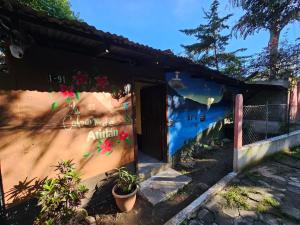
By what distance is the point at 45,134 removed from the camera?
2705 millimetres

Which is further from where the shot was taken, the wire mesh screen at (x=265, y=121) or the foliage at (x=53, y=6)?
the wire mesh screen at (x=265, y=121)

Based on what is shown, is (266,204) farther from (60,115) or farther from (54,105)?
(54,105)

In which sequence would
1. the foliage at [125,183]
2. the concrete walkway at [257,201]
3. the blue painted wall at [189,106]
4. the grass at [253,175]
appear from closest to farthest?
Answer: 1. the concrete walkway at [257,201]
2. the foliage at [125,183]
3. the grass at [253,175]
4. the blue painted wall at [189,106]

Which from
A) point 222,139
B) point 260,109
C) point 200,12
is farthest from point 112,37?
point 200,12

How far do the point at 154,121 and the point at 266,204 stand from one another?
3.36m

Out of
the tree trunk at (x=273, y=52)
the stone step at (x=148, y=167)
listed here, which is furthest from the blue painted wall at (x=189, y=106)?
the tree trunk at (x=273, y=52)

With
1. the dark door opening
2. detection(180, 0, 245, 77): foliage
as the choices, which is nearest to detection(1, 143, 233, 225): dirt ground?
the dark door opening

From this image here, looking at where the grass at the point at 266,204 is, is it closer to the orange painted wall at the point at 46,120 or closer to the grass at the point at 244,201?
the grass at the point at 244,201

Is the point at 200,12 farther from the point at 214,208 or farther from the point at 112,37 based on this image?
the point at 214,208

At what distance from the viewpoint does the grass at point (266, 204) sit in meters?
2.97

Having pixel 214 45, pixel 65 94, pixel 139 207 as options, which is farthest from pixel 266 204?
pixel 214 45

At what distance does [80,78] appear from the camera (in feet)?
10.1

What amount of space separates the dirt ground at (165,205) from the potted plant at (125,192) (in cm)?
17

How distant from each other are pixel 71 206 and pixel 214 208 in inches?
102
